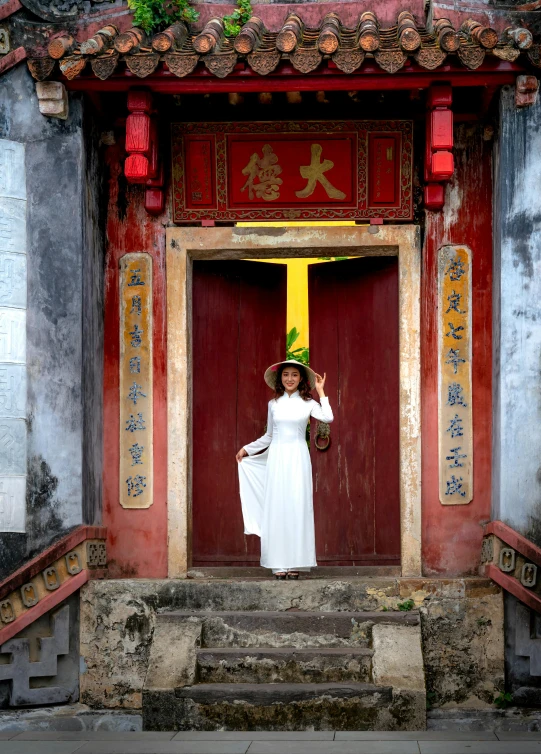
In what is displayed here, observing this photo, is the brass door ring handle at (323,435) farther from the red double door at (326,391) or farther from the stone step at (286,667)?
the stone step at (286,667)

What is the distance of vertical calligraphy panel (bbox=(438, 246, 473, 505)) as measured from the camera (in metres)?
8.67

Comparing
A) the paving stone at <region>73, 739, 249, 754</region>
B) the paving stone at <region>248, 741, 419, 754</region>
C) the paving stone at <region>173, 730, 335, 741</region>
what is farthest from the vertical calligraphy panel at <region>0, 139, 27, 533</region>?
the paving stone at <region>248, 741, 419, 754</region>

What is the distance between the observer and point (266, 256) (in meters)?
9.04

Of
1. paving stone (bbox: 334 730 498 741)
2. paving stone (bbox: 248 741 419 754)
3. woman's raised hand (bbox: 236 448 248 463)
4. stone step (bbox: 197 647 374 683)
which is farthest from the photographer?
woman's raised hand (bbox: 236 448 248 463)

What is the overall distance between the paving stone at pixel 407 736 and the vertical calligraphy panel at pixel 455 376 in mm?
1952

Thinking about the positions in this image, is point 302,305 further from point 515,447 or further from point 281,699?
point 281,699

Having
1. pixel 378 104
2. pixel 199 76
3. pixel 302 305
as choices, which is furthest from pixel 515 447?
pixel 302 305

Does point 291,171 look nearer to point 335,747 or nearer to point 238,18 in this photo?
point 238,18

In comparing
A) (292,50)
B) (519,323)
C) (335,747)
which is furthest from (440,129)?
(335,747)

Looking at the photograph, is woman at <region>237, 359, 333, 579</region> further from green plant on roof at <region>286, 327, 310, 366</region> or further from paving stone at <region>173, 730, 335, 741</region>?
green plant on roof at <region>286, 327, 310, 366</region>

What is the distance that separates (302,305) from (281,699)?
6.22m

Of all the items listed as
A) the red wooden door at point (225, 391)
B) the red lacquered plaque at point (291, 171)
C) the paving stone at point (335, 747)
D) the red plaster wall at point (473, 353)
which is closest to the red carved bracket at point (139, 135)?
the red lacquered plaque at point (291, 171)

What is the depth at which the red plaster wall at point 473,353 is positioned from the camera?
8.64m

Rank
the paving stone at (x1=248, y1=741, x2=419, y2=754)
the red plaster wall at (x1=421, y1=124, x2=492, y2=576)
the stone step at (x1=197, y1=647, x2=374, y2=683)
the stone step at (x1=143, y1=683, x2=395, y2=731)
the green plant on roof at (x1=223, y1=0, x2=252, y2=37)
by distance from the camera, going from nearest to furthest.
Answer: the paving stone at (x1=248, y1=741, x2=419, y2=754) → the stone step at (x1=143, y1=683, x2=395, y2=731) → the stone step at (x1=197, y1=647, x2=374, y2=683) → the green plant on roof at (x1=223, y1=0, x2=252, y2=37) → the red plaster wall at (x1=421, y1=124, x2=492, y2=576)
